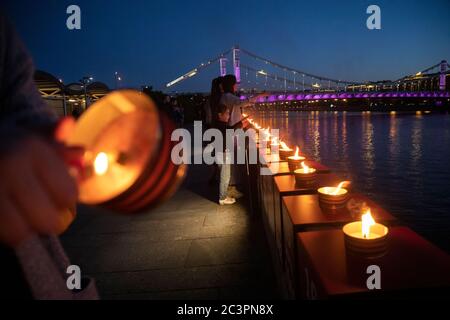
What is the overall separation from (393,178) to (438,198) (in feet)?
8.08

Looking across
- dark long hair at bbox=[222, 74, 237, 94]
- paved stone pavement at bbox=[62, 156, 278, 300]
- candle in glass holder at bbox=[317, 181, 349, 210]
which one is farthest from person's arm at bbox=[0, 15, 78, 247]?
dark long hair at bbox=[222, 74, 237, 94]

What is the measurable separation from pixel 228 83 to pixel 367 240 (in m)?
4.54

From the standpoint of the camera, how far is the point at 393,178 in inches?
425

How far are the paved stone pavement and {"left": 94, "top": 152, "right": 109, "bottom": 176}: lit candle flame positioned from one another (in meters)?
1.75

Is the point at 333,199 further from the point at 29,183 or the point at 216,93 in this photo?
the point at 216,93

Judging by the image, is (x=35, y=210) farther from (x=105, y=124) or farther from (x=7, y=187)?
(x=105, y=124)

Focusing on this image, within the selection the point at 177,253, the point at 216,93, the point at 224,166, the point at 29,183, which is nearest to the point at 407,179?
the point at 224,166

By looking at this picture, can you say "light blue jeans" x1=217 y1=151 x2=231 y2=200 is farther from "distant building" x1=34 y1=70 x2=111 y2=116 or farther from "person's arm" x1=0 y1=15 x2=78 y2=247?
"distant building" x1=34 y1=70 x2=111 y2=116

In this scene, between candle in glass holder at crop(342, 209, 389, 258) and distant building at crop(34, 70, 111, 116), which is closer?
candle in glass holder at crop(342, 209, 389, 258)

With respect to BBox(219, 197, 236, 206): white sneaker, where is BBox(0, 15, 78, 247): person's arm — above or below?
above

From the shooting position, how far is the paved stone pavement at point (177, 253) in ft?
9.75

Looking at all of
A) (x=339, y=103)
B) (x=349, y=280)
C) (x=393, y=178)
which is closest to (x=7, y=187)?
(x=349, y=280)

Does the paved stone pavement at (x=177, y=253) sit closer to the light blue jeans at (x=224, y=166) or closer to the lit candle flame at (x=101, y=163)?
the light blue jeans at (x=224, y=166)

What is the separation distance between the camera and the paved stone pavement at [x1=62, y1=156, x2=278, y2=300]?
2.97 metres
